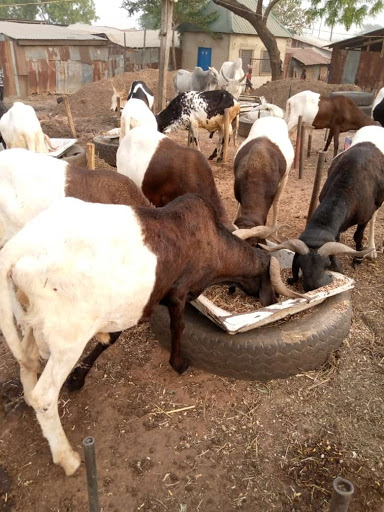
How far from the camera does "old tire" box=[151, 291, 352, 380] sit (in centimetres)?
342

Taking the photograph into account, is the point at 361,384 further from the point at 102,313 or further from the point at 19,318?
the point at 19,318

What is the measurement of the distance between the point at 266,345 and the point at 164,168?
312 centimetres

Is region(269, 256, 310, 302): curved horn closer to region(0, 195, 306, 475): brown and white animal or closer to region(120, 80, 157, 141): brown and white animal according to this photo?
region(0, 195, 306, 475): brown and white animal

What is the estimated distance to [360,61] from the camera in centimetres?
2123

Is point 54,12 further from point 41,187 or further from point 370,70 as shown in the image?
point 41,187

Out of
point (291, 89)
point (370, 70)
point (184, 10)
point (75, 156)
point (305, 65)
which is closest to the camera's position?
point (75, 156)

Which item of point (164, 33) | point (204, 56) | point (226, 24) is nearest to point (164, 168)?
point (164, 33)

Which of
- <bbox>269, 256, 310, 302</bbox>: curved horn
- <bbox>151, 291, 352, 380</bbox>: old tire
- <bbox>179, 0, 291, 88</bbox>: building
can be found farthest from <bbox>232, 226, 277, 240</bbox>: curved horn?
<bbox>179, 0, 291, 88</bbox>: building

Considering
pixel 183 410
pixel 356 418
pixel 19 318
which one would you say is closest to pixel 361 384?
pixel 356 418

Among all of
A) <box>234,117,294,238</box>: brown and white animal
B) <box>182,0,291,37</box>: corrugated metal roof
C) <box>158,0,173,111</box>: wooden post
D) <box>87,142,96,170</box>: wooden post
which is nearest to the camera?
<box>234,117,294,238</box>: brown and white animal

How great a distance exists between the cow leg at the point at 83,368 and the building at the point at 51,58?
2454 cm

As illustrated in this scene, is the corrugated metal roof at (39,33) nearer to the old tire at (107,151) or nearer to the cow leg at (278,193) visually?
the old tire at (107,151)

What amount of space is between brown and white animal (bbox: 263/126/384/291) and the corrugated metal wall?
23.4 meters

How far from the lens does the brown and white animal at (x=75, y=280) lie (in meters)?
2.49
